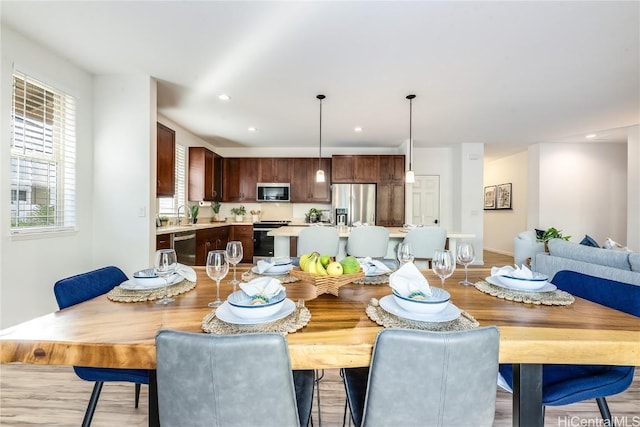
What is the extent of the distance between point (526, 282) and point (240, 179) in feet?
18.0

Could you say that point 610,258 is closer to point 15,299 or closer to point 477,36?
point 477,36

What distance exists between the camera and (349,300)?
3.80 ft

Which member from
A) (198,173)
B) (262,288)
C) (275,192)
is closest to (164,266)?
(262,288)

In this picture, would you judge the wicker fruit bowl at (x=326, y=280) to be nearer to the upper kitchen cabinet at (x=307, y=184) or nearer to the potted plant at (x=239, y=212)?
the upper kitchen cabinet at (x=307, y=184)

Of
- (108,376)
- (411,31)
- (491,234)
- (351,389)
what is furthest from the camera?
(491,234)

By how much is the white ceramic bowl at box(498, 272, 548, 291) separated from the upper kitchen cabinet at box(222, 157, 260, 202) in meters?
5.21

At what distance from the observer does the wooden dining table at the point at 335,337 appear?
2.57 feet

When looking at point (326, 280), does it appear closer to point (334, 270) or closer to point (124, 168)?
point (334, 270)

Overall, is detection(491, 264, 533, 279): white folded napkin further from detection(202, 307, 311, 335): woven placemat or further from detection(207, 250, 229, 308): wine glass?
detection(207, 250, 229, 308): wine glass

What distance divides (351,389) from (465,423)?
452 millimetres

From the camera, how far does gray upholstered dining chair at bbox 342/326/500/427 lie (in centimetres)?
67

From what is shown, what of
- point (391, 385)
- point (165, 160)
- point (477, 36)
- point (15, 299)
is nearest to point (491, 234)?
point (477, 36)

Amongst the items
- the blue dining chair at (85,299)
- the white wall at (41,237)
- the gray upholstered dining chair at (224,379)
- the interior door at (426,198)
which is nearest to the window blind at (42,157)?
the white wall at (41,237)

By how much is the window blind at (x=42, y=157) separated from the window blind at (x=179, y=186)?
71.7 inches
